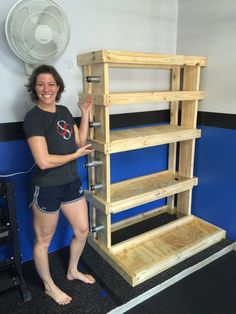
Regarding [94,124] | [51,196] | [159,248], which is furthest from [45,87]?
[159,248]

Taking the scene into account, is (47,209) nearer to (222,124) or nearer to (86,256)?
(86,256)

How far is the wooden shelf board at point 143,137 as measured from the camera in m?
1.88

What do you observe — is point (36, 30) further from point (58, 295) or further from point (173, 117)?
point (58, 295)

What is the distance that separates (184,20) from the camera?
7.73 ft

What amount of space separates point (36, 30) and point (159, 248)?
5.74ft

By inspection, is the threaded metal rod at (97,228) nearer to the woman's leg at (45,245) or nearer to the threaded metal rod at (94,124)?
the woman's leg at (45,245)

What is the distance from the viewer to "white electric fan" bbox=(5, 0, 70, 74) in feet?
4.91

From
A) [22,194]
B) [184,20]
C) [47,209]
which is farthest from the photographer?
[184,20]

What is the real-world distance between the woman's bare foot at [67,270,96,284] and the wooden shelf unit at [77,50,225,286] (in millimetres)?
204

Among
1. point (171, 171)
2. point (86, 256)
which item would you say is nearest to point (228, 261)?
point (171, 171)

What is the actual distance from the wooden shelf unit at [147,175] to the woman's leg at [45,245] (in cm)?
44

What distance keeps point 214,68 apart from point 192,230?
138 cm

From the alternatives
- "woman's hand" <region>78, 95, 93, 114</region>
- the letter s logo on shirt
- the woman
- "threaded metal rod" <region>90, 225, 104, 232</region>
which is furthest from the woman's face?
"threaded metal rod" <region>90, 225, 104, 232</region>

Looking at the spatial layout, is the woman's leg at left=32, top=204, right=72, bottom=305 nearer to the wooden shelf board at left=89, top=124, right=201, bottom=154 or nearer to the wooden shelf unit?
the wooden shelf unit
